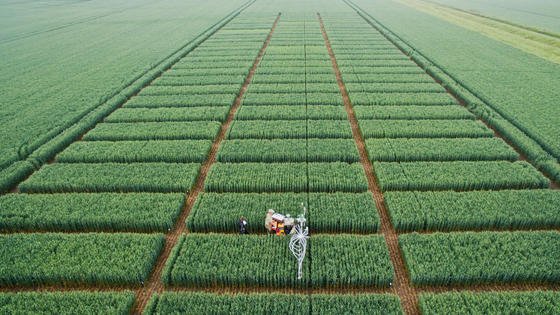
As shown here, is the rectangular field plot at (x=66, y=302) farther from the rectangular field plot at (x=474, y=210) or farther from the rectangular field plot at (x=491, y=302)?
the rectangular field plot at (x=474, y=210)

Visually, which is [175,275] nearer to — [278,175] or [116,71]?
[278,175]

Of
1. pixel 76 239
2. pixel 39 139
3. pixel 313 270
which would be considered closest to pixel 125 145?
pixel 39 139

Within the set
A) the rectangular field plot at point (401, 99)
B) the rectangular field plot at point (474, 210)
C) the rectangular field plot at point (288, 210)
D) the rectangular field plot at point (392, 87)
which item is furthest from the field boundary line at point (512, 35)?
the rectangular field plot at point (288, 210)

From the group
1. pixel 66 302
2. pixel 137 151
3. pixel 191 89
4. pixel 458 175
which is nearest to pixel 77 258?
pixel 66 302

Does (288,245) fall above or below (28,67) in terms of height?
below

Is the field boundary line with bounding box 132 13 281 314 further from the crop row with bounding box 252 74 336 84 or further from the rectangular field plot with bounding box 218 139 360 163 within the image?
the crop row with bounding box 252 74 336 84
